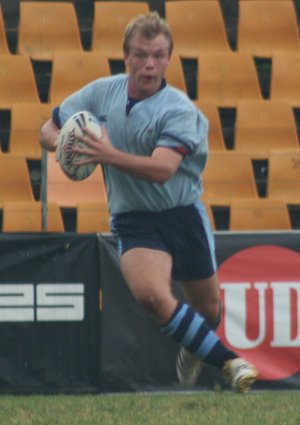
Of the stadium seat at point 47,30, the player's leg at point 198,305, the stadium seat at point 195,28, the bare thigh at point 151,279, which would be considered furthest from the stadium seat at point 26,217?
the bare thigh at point 151,279

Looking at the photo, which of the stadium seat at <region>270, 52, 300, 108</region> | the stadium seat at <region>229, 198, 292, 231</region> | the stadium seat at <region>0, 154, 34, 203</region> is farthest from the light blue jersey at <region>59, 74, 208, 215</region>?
the stadium seat at <region>270, 52, 300, 108</region>

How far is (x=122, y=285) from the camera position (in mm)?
7711

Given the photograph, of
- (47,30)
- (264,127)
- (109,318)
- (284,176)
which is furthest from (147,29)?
(47,30)

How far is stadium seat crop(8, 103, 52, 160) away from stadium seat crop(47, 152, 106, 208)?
85 cm

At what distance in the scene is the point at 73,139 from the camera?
4.91 meters

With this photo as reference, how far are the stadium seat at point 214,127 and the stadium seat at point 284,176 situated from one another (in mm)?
530

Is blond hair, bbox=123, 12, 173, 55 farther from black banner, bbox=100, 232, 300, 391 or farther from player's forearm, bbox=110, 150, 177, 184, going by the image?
black banner, bbox=100, 232, 300, 391

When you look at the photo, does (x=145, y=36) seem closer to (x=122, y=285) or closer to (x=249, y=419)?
(x=249, y=419)

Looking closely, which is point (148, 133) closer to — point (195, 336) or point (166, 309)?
point (166, 309)

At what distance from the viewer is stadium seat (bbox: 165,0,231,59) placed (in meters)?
10.8

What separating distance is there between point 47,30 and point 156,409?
16.9ft

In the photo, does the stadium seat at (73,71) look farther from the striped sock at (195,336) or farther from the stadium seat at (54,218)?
the striped sock at (195,336)

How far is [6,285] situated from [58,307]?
0.37 m

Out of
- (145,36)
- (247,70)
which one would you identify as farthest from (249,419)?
(247,70)
